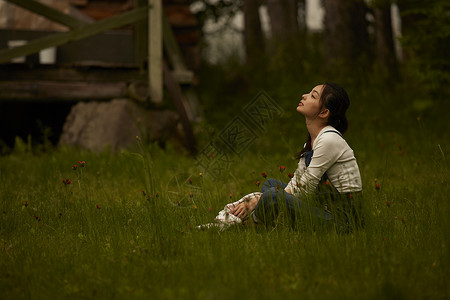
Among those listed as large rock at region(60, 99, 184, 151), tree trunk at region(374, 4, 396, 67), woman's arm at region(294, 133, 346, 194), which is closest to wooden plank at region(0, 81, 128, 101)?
large rock at region(60, 99, 184, 151)

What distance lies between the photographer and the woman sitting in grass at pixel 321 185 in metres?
3.34

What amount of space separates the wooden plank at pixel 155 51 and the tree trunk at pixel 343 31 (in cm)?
341

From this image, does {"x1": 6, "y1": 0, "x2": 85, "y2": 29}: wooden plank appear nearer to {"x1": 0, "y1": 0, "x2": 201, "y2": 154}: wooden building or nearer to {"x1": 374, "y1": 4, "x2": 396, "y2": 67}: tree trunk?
{"x1": 0, "y1": 0, "x2": 201, "y2": 154}: wooden building

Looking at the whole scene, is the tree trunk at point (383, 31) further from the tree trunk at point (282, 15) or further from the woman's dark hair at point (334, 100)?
the woman's dark hair at point (334, 100)

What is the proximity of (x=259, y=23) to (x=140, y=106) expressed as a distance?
6942 millimetres

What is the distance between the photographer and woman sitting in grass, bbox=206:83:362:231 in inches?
131

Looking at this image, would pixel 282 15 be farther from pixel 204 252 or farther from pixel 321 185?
pixel 204 252

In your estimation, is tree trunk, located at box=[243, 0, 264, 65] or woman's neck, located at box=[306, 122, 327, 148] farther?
tree trunk, located at box=[243, 0, 264, 65]

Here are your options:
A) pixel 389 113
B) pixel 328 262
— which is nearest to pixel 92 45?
pixel 389 113

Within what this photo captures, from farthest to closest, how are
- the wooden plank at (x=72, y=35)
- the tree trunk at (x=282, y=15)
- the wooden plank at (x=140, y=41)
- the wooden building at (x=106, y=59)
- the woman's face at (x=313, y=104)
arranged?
the tree trunk at (x=282, y=15)
the wooden plank at (x=140, y=41)
the wooden building at (x=106, y=59)
the wooden plank at (x=72, y=35)
the woman's face at (x=313, y=104)

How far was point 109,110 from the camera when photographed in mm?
7156

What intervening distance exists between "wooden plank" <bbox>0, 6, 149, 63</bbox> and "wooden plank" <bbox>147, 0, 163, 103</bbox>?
223 millimetres

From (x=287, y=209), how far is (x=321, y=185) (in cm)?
31

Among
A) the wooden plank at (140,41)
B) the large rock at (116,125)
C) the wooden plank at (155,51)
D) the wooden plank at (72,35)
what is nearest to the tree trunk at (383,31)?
the wooden plank at (140,41)
